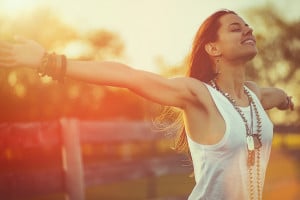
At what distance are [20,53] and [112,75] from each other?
16.5 inches

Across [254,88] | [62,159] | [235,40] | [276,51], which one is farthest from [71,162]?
[276,51]

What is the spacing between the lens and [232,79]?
316cm

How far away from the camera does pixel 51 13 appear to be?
3344 cm

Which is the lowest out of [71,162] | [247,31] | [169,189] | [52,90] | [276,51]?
[169,189]

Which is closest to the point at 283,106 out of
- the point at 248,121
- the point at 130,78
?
the point at 248,121

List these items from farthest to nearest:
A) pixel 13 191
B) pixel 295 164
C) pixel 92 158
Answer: pixel 92 158 < pixel 295 164 < pixel 13 191

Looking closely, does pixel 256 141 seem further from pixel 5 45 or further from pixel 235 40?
pixel 5 45

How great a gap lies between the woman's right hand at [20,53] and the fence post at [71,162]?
2.67 m

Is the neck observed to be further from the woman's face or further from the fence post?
the fence post

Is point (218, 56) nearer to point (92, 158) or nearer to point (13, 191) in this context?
point (13, 191)

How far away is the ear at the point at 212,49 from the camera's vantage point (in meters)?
3.19

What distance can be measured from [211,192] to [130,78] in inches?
26.5

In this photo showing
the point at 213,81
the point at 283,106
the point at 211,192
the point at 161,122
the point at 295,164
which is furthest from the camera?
the point at 295,164

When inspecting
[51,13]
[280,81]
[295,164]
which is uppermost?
[51,13]
